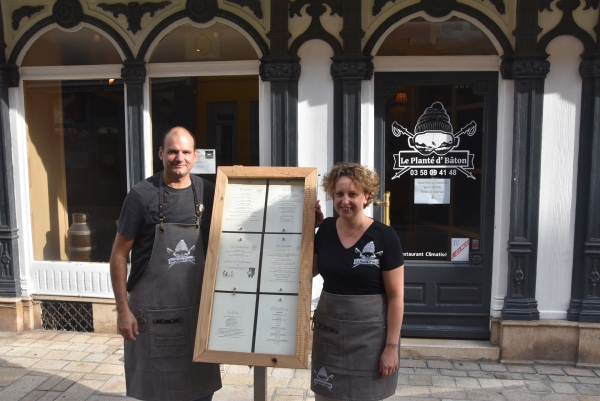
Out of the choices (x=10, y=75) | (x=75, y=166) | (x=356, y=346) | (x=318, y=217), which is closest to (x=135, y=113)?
(x=75, y=166)

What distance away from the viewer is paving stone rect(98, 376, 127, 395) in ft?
13.3

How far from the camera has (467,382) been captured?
4.24 m

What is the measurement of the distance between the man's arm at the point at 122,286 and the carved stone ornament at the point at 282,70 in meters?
2.42

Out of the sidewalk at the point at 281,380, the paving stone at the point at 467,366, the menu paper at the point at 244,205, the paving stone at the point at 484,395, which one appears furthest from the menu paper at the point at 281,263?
the paving stone at the point at 467,366

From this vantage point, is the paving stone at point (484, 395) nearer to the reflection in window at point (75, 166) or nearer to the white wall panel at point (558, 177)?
the white wall panel at point (558, 177)

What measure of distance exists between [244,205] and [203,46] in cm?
276

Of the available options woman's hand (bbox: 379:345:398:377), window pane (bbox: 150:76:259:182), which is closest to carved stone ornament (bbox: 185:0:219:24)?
window pane (bbox: 150:76:259:182)

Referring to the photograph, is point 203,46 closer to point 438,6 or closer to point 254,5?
point 254,5

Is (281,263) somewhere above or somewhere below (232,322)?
above

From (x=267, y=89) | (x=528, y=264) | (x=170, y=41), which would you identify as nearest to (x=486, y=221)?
(x=528, y=264)

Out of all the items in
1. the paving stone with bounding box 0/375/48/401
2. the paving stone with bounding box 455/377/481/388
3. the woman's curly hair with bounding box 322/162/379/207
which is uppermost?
the woman's curly hair with bounding box 322/162/379/207

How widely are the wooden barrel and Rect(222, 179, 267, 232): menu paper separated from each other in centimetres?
324

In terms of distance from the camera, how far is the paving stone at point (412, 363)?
15.0ft

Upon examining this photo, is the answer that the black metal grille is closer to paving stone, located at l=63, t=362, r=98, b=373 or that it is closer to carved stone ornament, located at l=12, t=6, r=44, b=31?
paving stone, located at l=63, t=362, r=98, b=373
